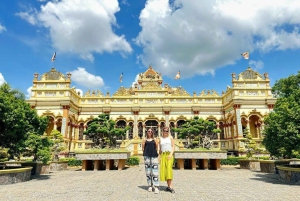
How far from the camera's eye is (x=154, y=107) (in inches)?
1198

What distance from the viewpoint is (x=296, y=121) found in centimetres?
937

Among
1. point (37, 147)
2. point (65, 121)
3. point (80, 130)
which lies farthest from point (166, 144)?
point (80, 130)

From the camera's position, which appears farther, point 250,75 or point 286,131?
point 250,75

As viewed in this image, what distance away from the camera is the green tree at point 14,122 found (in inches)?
384

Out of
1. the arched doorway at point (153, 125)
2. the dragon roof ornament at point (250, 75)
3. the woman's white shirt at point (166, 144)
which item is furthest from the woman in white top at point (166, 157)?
the dragon roof ornament at point (250, 75)

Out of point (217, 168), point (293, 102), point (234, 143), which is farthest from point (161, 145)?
point (234, 143)

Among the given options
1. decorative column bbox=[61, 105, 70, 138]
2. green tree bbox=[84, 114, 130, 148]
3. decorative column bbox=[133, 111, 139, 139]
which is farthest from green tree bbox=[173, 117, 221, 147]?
decorative column bbox=[61, 105, 70, 138]

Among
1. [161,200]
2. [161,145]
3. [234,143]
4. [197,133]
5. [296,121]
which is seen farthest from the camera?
[234,143]

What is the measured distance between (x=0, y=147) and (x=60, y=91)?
63.8ft

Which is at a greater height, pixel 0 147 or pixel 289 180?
pixel 0 147

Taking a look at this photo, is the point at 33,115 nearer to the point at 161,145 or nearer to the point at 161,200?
the point at 161,145

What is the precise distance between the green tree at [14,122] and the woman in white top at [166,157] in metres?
7.23

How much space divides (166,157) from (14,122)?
299 inches

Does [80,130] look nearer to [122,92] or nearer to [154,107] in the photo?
[122,92]
